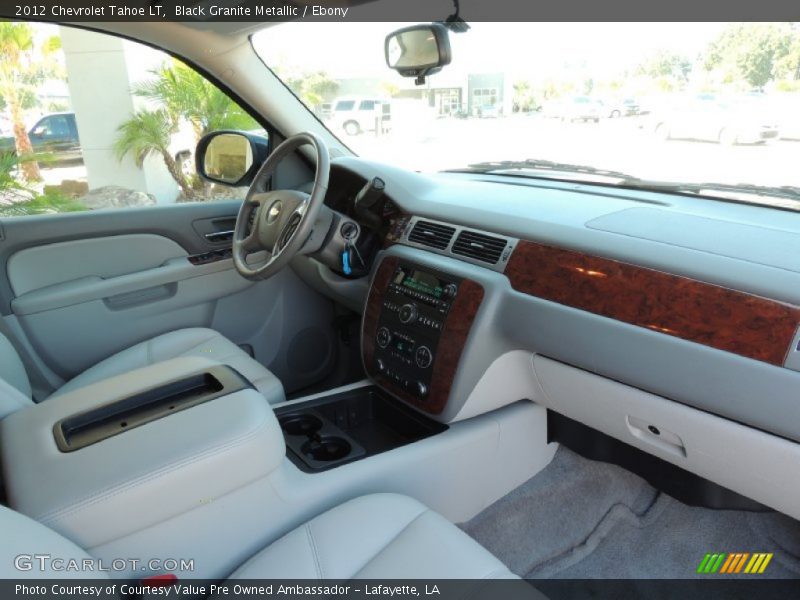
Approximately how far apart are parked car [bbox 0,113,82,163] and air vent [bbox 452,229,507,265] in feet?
12.2

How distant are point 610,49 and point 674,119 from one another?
1.09 ft

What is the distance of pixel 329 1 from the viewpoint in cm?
204

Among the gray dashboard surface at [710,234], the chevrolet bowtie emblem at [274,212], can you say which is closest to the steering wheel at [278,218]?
the chevrolet bowtie emblem at [274,212]

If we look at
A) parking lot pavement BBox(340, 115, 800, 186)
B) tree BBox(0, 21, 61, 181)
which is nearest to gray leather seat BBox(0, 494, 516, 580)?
parking lot pavement BBox(340, 115, 800, 186)

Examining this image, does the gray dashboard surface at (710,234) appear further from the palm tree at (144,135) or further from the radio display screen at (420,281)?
the palm tree at (144,135)

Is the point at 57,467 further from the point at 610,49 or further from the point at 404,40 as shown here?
the point at 610,49

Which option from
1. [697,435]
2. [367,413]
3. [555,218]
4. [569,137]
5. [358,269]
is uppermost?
[569,137]

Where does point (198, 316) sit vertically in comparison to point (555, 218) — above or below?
below

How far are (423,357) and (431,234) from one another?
0.39 metres

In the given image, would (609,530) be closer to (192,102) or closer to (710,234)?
(710,234)

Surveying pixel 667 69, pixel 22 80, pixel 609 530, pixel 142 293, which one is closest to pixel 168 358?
pixel 142 293

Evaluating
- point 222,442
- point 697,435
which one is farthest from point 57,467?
point 697,435

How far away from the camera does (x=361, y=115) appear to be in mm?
2943

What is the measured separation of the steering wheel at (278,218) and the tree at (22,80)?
7.25ft
